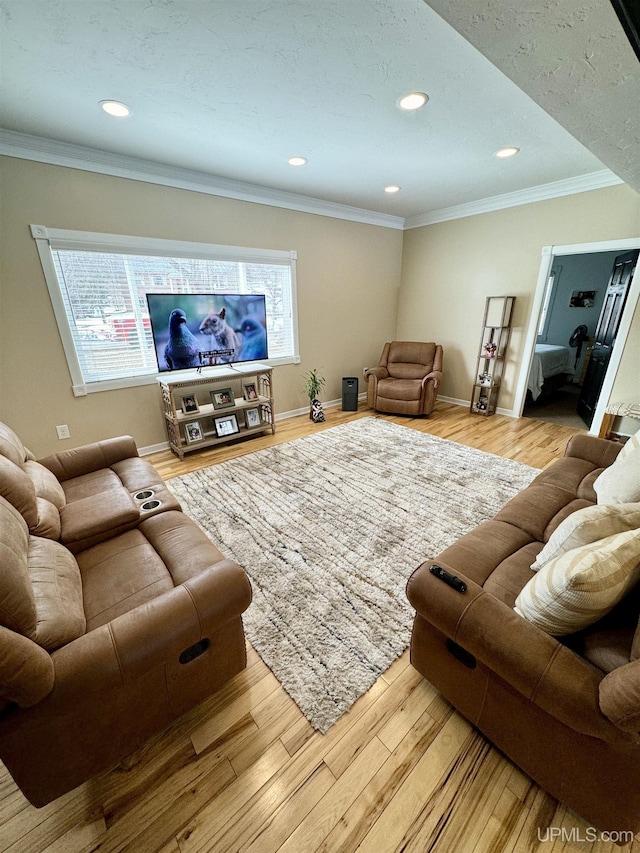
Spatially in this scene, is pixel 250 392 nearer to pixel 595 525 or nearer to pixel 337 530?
pixel 337 530

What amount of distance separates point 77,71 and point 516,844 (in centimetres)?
359

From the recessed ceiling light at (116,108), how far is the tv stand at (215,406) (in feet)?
6.14

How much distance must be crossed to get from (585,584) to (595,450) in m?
1.75

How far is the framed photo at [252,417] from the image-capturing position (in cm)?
380

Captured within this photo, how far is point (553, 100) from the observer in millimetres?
1400

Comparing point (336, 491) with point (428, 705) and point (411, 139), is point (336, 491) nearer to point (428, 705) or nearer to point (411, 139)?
point (428, 705)

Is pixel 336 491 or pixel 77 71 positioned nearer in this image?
pixel 77 71

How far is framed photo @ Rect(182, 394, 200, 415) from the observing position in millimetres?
3363

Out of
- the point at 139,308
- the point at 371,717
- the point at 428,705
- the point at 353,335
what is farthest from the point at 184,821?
the point at 353,335

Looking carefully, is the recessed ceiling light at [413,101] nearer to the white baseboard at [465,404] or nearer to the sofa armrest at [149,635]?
the sofa armrest at [149,635]

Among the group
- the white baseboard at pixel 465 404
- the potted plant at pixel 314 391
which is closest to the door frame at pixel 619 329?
the white baseboard at pixel 465 404

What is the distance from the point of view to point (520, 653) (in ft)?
2.95

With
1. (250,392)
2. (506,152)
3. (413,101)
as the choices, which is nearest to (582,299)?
(506,152)

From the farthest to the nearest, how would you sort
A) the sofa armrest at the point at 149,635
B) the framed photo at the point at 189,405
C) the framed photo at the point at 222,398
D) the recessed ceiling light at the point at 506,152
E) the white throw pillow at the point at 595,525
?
1. the framed photo at the point at 222,398
2. the framed photo at the point at 189,405
3. the recessed ceiling light at the point at 506,152
4. the white throw pillow at the point at 595,525
5. the sofa armrest at the point at 149,635
